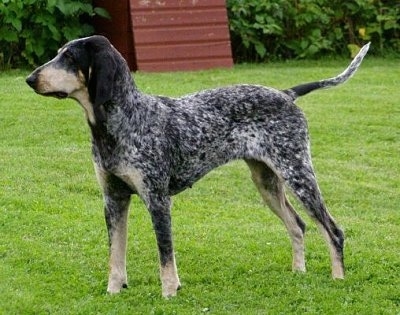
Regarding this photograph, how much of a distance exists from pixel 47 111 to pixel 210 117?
6.10m

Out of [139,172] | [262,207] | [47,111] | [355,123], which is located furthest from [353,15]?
[139,172]

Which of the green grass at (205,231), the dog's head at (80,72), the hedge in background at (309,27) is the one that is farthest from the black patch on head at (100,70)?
the hedge in background at (309,27)

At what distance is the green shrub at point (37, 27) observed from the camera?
15328 mm

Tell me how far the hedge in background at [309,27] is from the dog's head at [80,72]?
1077 centimetres

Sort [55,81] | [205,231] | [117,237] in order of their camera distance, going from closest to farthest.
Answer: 1. [55,81]
2. [117,237]
3. [205,231]

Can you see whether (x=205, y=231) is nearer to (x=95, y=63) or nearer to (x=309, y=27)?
(x=95, y=63)

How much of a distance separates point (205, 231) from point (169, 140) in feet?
6.04

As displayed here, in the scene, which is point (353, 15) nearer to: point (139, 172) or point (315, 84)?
point (315, 84)

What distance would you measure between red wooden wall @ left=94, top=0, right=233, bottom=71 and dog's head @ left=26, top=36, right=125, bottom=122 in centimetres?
931

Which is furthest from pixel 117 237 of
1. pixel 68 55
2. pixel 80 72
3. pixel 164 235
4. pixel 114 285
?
pixel 68 55

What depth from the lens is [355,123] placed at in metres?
12.6

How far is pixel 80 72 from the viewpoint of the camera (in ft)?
20.6

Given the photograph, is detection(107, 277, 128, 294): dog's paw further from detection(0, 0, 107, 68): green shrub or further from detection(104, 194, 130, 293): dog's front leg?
detection(0, 0, 107, 68): green shrub

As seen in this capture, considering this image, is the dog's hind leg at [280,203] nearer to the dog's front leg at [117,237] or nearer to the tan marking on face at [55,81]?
the dog's front leg at [117,237]
